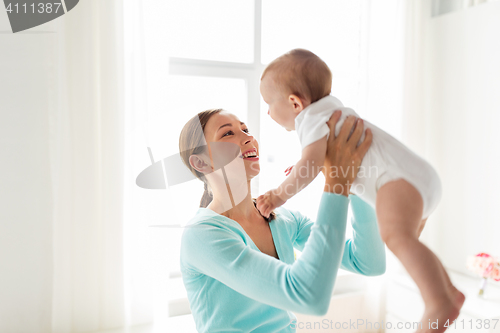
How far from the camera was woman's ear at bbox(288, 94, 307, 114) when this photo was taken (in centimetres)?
94

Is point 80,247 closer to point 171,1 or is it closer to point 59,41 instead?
point 59,41

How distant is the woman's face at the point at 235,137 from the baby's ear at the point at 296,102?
0.22 meters

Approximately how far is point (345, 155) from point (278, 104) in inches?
10.0

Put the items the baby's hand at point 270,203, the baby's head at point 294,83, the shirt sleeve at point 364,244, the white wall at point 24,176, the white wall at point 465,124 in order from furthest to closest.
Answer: the white wall at point 465,124 → the white wall at point 24,176 → the shirt sleeve at point 364,244 → the baby's head at point 294,83 → the baby's hand at point 270,203

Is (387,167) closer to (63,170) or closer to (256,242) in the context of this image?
(256,242)

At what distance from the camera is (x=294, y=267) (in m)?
0.84

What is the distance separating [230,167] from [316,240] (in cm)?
42

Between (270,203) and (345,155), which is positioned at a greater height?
(345,155)

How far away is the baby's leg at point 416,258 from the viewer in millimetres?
741

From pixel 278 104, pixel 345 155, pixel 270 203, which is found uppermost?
pixel 278 104

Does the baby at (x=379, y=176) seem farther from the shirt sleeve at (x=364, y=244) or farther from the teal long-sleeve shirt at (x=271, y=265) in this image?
the shirt sleeve at (x=364, y=244)

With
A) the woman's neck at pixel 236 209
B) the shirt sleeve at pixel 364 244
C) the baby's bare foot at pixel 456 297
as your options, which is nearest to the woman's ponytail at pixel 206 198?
the woman's neck at pixel 236 209

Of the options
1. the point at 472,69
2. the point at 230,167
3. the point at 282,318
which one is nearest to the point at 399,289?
the point at 472,69

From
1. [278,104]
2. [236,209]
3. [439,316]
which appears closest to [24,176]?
[236,209]
